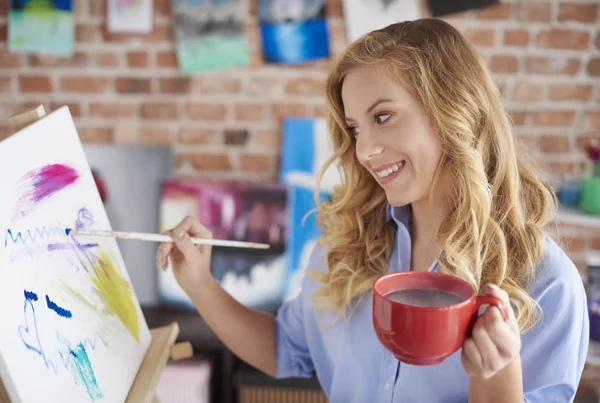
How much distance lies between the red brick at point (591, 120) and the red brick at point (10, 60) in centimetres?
191

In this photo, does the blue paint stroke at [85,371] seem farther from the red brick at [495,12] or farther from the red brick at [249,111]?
the red brick at [495,12]

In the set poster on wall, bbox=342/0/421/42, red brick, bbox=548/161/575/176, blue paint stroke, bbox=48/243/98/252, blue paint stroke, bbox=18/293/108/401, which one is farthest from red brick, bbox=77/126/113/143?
red brick, bbox=548/161/575/176

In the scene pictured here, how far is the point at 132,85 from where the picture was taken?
213cm

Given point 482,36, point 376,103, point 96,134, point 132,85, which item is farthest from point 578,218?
point 96,134

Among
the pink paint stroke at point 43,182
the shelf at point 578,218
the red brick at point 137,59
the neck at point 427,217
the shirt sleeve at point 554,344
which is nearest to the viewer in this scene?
the pink paint stroke at point 43,182

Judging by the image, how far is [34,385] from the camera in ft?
2.58

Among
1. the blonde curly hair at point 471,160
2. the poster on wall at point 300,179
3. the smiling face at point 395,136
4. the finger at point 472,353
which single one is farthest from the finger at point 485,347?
the poster on wall at point 300,179

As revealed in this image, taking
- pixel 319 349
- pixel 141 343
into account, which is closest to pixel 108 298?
pixel 141 343

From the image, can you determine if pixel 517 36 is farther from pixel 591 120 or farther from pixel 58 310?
pixel 58 310

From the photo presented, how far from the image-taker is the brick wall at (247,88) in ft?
6.65

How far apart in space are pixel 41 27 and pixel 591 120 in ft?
6.11

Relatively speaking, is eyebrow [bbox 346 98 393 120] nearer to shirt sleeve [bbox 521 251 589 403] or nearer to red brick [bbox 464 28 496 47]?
shirt sleeve [bbox 521 251 589 403]

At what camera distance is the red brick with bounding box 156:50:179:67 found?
2094mm

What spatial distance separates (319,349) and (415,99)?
0.54m
